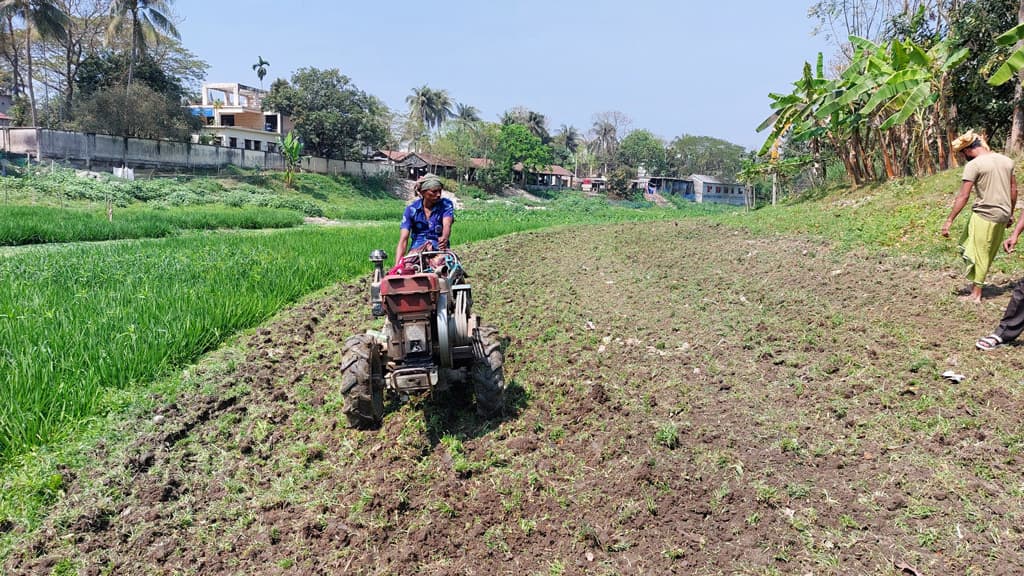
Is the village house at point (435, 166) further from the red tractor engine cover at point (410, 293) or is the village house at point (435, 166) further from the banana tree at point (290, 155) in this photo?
the red tractor engine cover at point (410, 293)

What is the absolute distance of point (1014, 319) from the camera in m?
4.88

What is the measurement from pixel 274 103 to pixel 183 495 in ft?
153

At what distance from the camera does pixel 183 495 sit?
3.73 metres

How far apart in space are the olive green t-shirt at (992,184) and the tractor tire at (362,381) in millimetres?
5711

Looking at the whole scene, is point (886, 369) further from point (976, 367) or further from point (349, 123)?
point (349, 123)

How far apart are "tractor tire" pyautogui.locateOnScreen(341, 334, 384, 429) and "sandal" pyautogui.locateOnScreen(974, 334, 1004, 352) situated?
15.7 ft

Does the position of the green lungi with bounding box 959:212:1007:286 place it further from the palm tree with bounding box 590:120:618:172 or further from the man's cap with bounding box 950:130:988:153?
the palm tree with bounding box 590:120:618:172

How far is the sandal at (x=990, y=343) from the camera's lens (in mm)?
4934

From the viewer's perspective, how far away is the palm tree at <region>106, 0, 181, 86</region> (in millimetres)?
35750

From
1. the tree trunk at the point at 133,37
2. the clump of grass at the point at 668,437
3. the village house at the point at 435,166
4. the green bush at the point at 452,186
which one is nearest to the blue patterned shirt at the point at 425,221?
the clump of grass at the point at 668,437

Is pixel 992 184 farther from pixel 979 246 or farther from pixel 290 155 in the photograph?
pixel 290 155

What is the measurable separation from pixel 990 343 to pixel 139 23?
44.1m

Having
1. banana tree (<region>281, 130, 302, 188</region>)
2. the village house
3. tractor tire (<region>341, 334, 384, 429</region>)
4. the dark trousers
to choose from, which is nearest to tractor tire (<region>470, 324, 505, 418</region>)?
tractor tire (<region>341, 334, 384, 429</region>)

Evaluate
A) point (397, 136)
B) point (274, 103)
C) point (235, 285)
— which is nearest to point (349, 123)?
point (274, 103)
